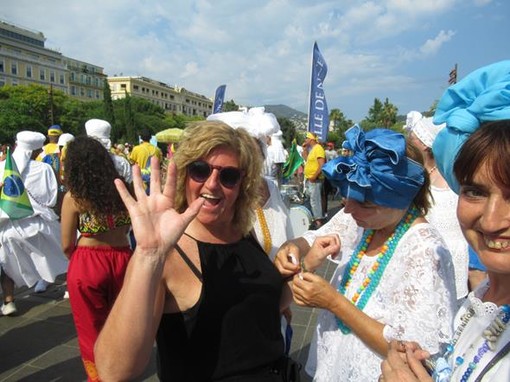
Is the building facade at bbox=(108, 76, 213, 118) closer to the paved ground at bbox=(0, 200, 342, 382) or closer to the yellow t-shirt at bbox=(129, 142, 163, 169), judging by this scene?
the yellow t-shirt at bbox=(129, 142, 163, 169)

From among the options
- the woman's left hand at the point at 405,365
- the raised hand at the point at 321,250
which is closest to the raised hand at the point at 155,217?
the raised hand at the point at 321,250

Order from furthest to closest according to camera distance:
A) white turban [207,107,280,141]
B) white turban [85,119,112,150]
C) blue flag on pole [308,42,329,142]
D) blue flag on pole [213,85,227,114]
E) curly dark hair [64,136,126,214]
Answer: blue flag on pole [213,85,227,114] < blue flag on pole [308,42,329,142] < white turban [85,119,112,150] < curly dark hair [64,136,126,214] < white turban [207,107,280,141]

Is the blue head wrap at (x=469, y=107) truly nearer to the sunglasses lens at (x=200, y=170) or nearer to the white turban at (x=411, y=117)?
the sunglasses lens at (x=200, y=170)

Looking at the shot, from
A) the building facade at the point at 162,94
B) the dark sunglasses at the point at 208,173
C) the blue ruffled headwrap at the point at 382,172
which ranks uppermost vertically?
the building facade at the point at 162,94

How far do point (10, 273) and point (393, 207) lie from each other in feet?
15.7

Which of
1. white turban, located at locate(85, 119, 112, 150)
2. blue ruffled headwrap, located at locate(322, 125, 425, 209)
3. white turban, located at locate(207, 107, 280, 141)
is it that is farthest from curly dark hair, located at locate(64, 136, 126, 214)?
white turban, located at locate(85, 119, 112, 150)

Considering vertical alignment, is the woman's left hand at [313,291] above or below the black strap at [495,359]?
below

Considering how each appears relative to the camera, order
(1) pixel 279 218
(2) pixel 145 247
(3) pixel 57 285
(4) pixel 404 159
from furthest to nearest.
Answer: (3) pixel 57 285 < (1) pixel 279 218 < (4) pixel 404 159 < (2) pixel 145 247

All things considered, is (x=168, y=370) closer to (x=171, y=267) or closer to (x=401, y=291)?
(x=171, y=267)

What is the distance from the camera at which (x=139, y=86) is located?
12025cm

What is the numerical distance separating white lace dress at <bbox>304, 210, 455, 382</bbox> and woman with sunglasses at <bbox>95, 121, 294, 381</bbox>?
0.27m

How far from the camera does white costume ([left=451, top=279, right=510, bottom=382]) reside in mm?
963

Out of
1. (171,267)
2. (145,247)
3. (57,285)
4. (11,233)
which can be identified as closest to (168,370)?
(171,267)

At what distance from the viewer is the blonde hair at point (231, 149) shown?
190 cm
